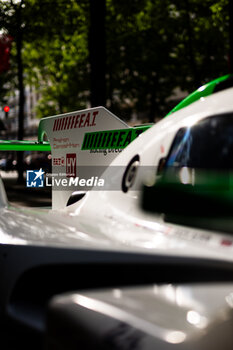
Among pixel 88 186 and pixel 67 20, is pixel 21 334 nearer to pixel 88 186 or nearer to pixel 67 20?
pixel 88 186

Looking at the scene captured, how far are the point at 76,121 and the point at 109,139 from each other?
67cm

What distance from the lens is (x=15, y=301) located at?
1.73 m

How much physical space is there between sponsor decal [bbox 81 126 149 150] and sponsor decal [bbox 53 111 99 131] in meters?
0.13

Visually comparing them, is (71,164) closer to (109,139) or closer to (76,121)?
(76,121)

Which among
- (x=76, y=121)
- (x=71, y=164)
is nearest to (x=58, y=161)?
(x=71, y=164)

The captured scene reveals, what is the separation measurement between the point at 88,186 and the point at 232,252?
16.2ft

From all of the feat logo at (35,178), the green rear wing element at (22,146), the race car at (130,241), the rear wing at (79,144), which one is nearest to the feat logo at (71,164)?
the rear wing at (79,144)

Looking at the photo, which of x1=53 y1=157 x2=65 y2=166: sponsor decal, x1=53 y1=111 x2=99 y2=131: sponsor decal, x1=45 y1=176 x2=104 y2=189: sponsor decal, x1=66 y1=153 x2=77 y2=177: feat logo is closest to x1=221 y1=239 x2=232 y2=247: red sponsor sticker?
x1=45 y1=176 x2=104 y2=189: sponsor decal

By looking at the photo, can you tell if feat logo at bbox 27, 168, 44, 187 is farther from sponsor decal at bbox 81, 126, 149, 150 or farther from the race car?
the race car

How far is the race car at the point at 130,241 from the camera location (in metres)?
1.25

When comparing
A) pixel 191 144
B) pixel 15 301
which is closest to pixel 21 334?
pixel 15 301

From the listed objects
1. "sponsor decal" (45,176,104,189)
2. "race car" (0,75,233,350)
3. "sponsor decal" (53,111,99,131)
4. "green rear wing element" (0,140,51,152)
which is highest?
"sponsor decal" (53,111,99,131)

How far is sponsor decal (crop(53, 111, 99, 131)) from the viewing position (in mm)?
6395

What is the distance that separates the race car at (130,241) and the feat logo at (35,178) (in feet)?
12.3
